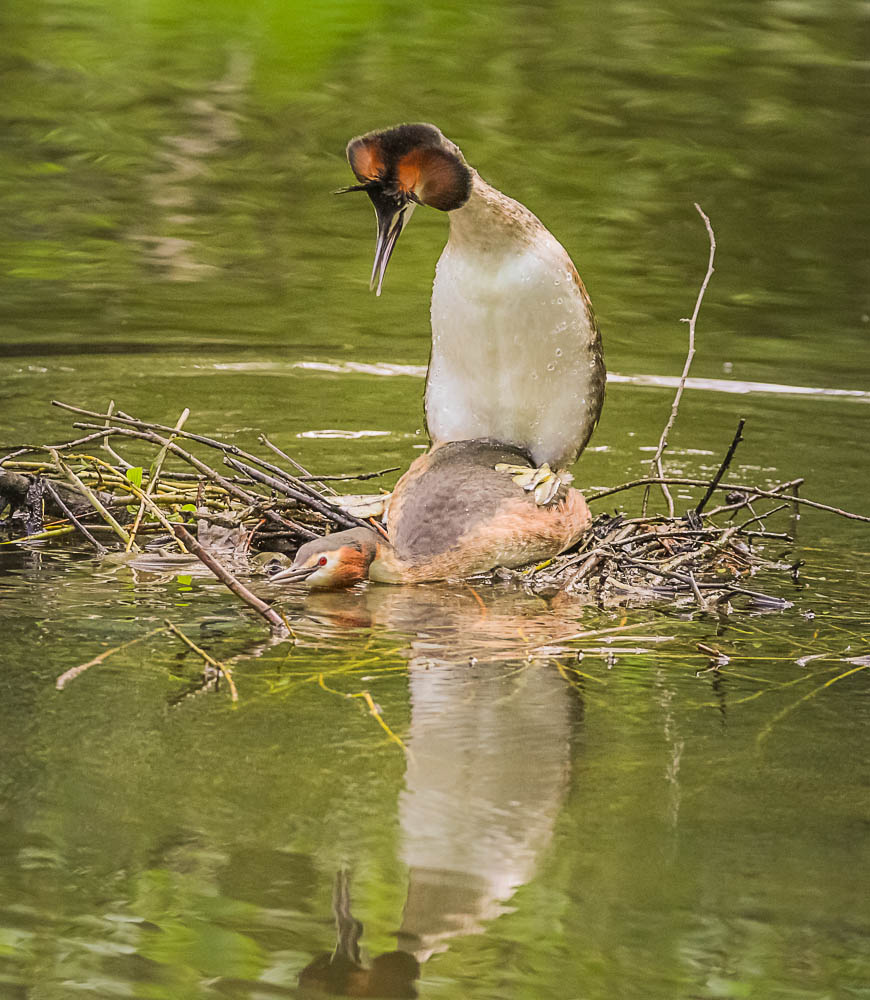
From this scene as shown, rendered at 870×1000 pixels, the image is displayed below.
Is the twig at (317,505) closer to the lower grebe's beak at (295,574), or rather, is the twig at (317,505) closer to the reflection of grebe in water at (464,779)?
the lower grebe's beak at (295,574)

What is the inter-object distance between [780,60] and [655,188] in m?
3.64

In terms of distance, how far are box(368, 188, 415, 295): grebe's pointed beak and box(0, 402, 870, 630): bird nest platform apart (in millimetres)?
869

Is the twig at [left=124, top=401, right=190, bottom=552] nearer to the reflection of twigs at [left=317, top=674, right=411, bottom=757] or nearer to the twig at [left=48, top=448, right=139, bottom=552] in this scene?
the twig at [left=48, top=448, right=139, bottom=552]

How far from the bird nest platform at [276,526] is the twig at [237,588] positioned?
0.14 ft

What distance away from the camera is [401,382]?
32.6ft

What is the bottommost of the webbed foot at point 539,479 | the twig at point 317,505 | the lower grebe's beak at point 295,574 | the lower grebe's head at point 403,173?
the lower grebe's beak at point 295,574

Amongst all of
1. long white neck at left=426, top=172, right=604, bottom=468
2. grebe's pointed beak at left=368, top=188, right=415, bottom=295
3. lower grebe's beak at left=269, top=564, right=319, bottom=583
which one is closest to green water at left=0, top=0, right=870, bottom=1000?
lower grebe's beak at left=269, top=564, right=319, bottom=583

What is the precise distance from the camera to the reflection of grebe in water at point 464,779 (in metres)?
3.69

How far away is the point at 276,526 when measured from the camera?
6.48 metres

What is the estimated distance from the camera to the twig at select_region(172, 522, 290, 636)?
5082 mm

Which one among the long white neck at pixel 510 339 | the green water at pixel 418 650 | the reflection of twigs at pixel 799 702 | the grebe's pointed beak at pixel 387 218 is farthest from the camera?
the long white neck at pixel 510 339

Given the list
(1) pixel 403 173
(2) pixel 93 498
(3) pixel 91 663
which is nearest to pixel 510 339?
(1) pixel 403 173

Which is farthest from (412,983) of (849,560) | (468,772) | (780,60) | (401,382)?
(780,60)

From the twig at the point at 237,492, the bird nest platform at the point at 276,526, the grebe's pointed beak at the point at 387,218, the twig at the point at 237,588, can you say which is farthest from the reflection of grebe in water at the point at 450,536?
the grebe's pointed beak at the point at 387,218
